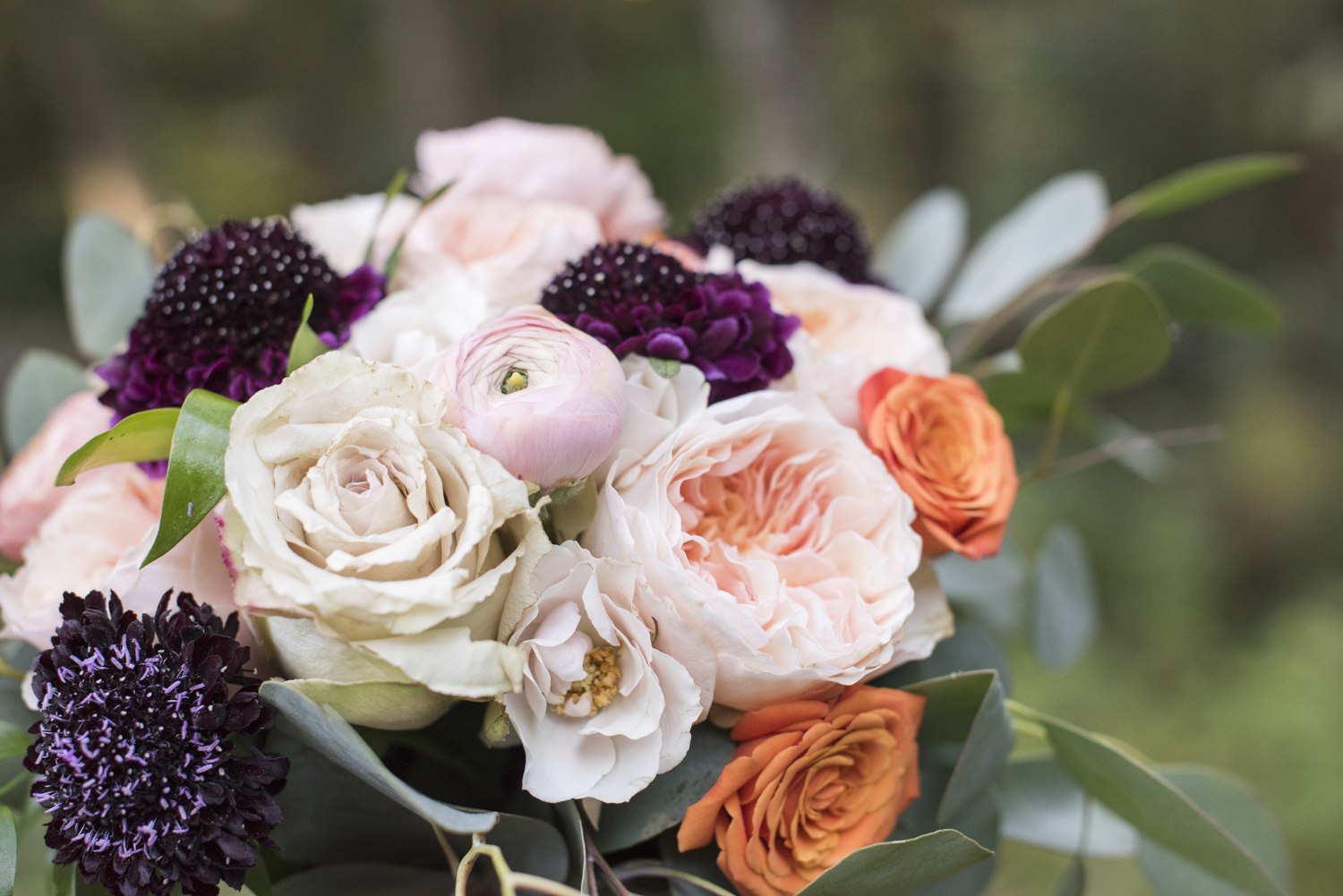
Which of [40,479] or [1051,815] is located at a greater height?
[40,479]

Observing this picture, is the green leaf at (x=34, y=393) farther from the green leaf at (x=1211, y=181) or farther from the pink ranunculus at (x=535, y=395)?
the green leaf at (x=1211, y=181)

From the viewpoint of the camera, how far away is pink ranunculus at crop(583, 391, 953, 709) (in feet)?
1.29

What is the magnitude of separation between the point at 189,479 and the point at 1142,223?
3123 millimetres

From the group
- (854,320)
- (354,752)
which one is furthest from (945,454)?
(354,752)

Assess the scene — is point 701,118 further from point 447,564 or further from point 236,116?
point 447,564

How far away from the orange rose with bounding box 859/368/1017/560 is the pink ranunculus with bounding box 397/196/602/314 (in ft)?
0.63

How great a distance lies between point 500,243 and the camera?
58 centimetres

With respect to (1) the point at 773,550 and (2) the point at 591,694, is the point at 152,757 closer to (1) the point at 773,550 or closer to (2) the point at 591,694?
(2) the point at 591,694

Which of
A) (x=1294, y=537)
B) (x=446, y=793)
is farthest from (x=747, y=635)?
(x=1294, y=537)

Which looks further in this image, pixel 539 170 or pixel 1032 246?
pixel 1032 246

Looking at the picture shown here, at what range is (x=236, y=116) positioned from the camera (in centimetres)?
607

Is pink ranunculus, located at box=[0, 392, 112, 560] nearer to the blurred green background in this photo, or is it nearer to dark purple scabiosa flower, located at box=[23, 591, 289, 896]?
dark purple scabiosa flower, located at box=[23, 591, 289, 896]

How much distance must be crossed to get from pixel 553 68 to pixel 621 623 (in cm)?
702

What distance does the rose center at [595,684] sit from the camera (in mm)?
394
